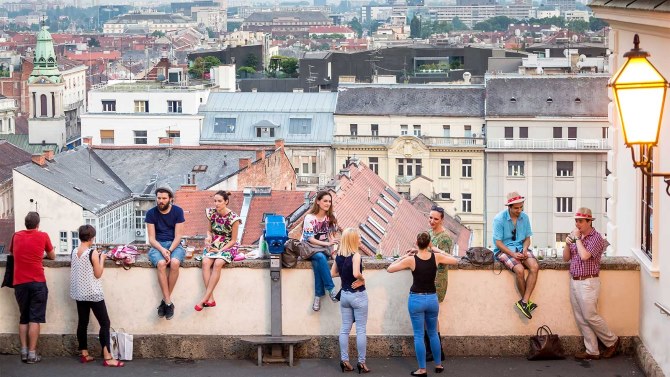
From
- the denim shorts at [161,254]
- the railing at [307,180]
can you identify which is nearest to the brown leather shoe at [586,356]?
→ the denim shorts at [161,254]

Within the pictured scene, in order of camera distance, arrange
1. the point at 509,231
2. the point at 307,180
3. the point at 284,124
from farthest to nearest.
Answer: the point at 284,124 < the point at 307,180 < the point at 509,231

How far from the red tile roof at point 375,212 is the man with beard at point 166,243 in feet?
90.2

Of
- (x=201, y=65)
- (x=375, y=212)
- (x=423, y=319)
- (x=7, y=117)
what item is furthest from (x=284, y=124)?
(x=423, y=319)

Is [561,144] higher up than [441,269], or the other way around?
[561,144]

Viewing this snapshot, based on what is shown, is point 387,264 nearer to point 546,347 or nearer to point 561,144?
point 546,347

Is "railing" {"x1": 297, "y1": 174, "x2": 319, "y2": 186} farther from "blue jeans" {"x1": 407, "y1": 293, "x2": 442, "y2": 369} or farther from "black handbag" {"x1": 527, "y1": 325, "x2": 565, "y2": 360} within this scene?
"blue jeans" {"x1": 407, "y1": 293, "x2": 442, "y2": 369}

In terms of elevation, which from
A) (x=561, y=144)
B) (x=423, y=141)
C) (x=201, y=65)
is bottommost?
(x=561, y=144)

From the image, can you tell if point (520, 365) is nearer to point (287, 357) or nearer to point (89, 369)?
point (287, 357)

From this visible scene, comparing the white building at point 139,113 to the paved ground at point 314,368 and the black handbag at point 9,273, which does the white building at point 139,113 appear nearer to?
the black handbag at point 9,273

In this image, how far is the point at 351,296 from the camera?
43.9 ft

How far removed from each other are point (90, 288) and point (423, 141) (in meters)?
66.8

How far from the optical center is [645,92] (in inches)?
397

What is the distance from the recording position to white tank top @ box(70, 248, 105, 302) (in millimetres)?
13742

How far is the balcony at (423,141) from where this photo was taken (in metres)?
79.1
